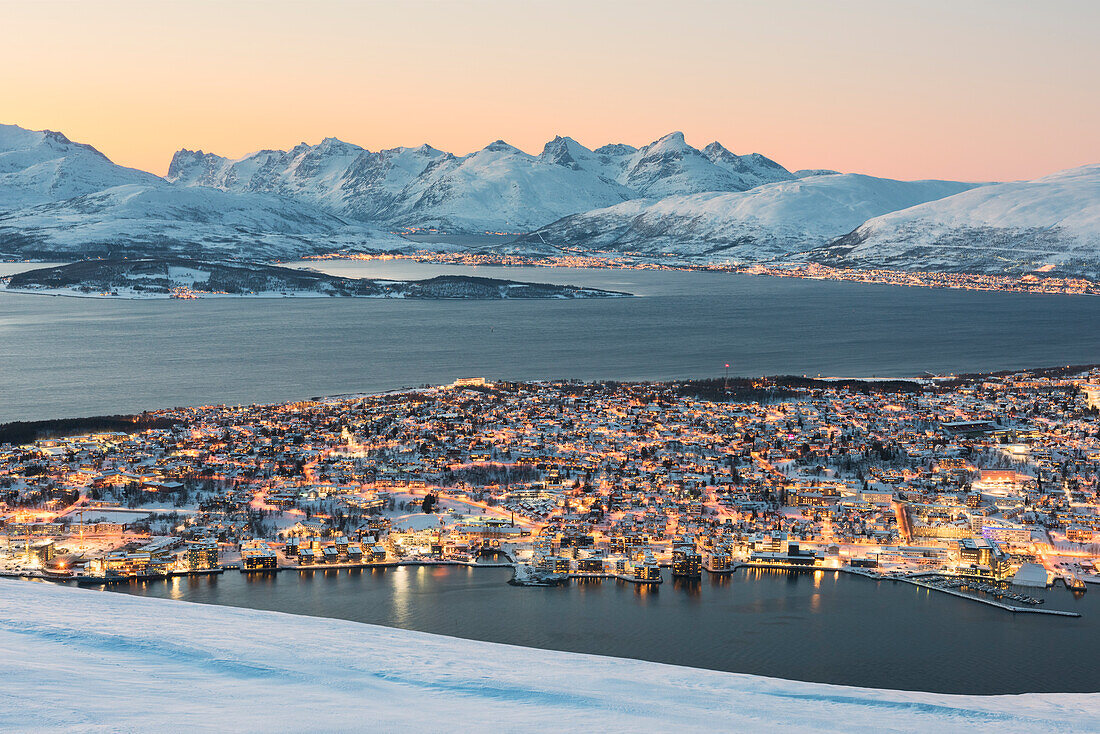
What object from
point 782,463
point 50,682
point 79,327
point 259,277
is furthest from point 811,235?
point 50,682

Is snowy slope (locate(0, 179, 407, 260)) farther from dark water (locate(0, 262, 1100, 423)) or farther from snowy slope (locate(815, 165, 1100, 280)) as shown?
snowy slope (locate(815, 165, 1100, 280))

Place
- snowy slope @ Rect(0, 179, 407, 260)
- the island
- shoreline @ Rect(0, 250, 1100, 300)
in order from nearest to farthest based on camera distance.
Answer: the island < shoreline @ Rect(0, 250, 1100, 300) < snowy slope @ Rect(0, 179, 407, 260)

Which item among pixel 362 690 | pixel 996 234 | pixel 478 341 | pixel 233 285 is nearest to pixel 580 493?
pixel 362 690

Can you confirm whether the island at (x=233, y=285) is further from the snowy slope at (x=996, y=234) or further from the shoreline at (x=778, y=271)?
the snowy slope at (x=996, y=234)

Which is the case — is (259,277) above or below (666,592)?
above

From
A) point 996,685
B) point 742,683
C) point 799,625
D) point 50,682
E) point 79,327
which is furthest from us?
point 79,327

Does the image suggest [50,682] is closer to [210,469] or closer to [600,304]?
[210,469]

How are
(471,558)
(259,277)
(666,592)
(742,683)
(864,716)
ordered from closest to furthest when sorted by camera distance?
(864,716)
(742,683)
(666,592)
(471,558)
(259,277)

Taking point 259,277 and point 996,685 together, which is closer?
point 996,685

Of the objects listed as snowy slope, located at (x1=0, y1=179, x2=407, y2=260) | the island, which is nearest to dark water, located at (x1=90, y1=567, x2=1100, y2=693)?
the island
